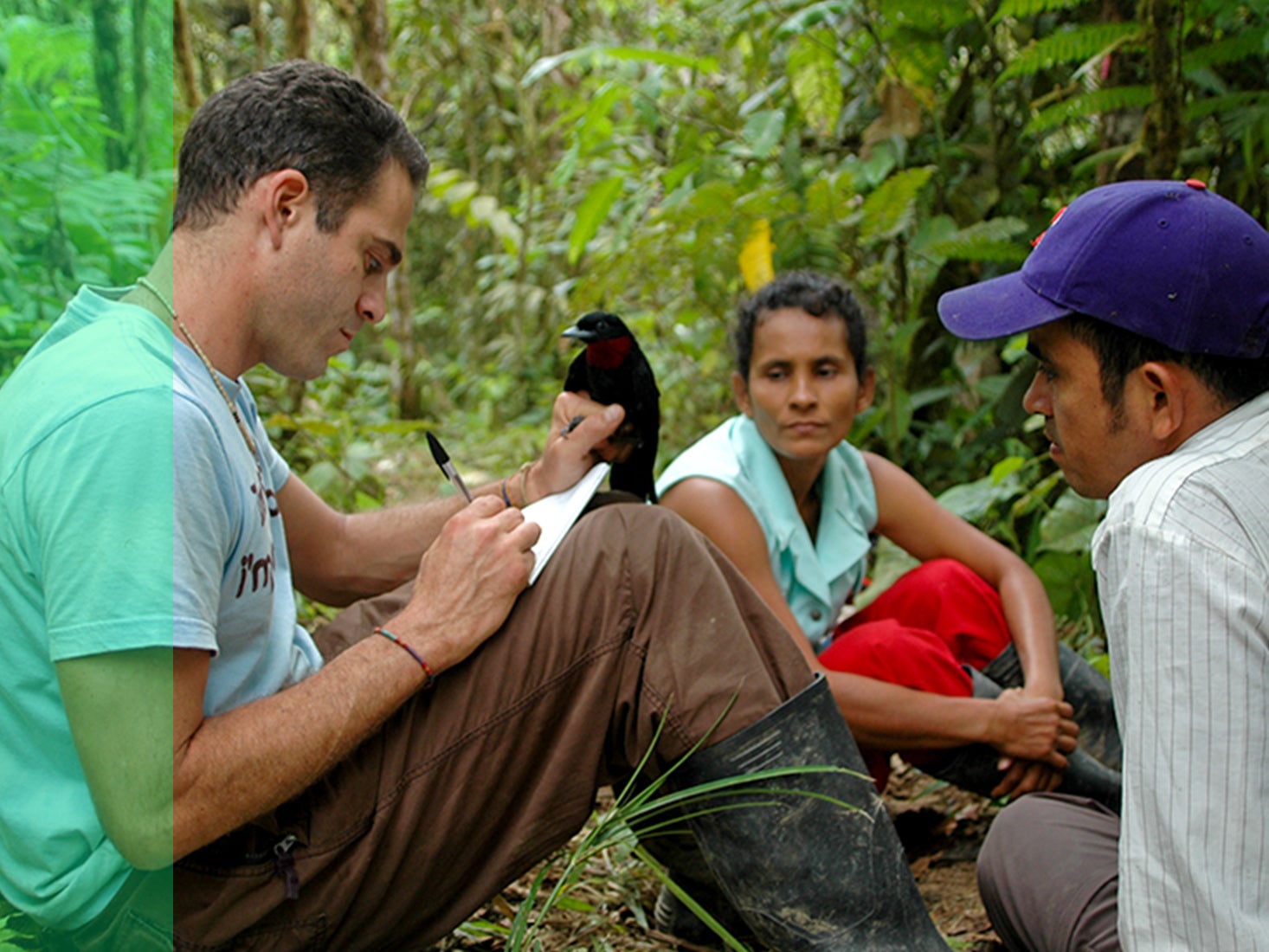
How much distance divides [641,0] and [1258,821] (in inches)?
298

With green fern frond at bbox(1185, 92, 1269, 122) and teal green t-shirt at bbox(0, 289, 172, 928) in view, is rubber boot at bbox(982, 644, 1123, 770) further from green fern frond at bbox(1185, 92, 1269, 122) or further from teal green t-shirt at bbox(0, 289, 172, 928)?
teal green t-shirt at bbox(0, 289, 172, 928)

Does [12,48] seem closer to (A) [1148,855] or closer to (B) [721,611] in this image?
(B) [721,611]

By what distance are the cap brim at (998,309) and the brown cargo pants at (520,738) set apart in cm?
54

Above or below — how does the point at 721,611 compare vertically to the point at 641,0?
below

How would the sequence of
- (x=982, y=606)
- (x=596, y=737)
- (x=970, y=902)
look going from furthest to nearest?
(x=982, y=606) < (x=970, y=902) < (x=596, y=737)

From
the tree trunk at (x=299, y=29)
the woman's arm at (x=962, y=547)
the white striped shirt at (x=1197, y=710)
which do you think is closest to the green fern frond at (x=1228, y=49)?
the woman's arm at (x=962, y=547)

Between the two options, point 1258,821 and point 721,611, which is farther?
point 721,611

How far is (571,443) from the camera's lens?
209 centimetres

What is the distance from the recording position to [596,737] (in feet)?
5.46

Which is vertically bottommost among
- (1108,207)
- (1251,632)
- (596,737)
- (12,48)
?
(596,737)

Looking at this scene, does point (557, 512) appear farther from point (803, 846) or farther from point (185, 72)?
point (185, 72)

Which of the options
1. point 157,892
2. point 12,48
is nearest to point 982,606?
point 157,892

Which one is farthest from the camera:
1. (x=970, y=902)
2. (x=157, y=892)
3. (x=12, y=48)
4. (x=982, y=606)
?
(x=982, y=606)

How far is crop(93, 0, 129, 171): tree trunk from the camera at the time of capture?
3.60ft
